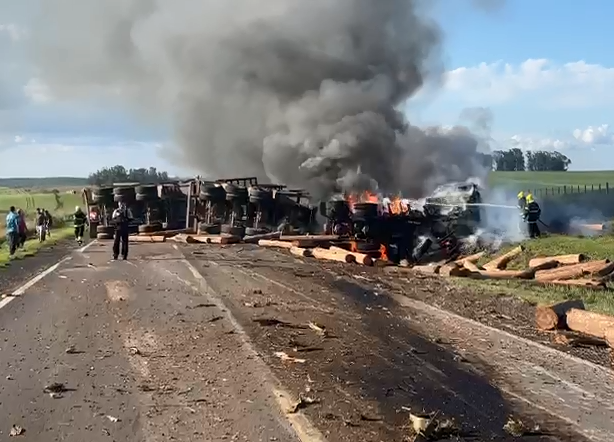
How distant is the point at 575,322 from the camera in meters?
9.09

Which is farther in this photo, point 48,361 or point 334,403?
point 48,361

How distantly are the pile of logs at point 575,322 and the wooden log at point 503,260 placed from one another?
21.5ft

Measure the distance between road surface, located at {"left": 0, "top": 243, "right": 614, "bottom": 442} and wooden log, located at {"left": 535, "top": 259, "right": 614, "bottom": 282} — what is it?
3405 mm

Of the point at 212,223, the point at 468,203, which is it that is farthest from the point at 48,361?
the point at 212,223

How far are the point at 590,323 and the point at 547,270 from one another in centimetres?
571

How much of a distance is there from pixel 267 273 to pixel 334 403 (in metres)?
9.41

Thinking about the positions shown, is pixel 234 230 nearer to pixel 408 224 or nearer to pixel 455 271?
pixel 408 224

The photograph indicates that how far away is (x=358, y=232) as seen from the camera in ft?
68.1

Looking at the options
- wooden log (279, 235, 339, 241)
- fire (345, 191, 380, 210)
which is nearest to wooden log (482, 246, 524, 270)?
wooden log (279, 235, 339, 241)

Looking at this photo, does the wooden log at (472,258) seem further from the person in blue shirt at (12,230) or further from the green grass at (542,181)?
the green grass at (542,181)

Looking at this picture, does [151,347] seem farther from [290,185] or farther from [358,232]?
[290,185]

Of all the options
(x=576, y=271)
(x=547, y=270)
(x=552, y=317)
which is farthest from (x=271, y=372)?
(x=547, y=270)

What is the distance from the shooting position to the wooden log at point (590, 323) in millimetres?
8594

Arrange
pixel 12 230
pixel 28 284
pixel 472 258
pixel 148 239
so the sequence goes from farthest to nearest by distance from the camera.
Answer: pixel 148 239 → pixel 12 230 → pixel 472 258 → pixel 28 284
